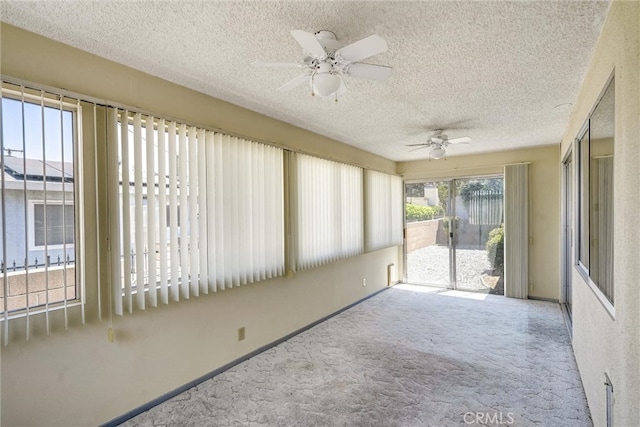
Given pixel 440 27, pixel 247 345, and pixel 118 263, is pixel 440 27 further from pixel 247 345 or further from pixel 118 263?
pixel 247 345

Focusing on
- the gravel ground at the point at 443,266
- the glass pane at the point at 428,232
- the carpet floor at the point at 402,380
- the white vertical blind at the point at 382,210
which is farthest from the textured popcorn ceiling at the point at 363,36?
the gravel ground at the point at 443,266

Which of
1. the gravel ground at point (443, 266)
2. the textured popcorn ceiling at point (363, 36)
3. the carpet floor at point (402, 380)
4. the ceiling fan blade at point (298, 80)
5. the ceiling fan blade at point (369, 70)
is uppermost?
the textured popcorn ceiling at point (363, 36)

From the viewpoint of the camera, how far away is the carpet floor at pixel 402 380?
2254 millimetres

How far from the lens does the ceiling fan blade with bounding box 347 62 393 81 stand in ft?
6.07

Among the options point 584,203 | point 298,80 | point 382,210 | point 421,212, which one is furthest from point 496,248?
point 298,80

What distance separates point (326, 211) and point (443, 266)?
3141 millimetres

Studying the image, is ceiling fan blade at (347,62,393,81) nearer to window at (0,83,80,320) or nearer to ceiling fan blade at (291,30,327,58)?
ceiling fan blade at (291,30,327,58)

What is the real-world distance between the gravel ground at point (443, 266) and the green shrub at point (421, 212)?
622 mm

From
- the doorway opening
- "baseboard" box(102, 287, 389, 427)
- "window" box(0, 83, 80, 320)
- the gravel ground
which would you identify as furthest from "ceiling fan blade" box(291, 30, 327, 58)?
the gravel ground

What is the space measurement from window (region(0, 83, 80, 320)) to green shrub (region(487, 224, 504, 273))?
590cm

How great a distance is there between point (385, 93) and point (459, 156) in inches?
141

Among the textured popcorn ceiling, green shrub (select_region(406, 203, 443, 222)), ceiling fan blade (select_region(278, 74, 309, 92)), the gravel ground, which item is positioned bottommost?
the gravel ground

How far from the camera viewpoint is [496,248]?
18.1 ft

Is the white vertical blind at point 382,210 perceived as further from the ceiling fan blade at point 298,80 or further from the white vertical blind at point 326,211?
the ceiling fan blade at point 298,80
